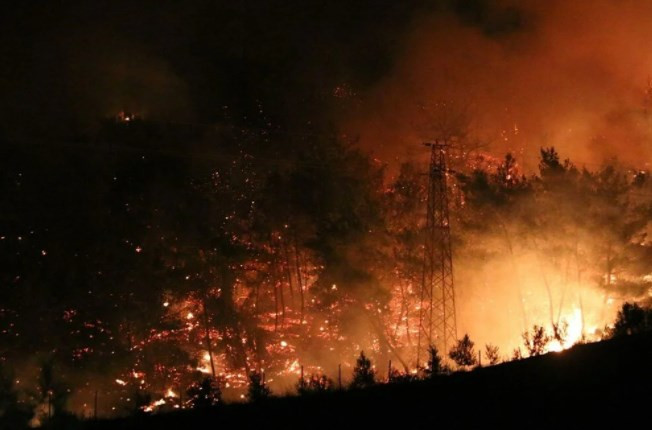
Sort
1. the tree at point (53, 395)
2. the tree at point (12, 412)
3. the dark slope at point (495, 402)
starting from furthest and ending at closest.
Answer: the dark slope at point (495, 402) < the tree at point (12, 412) < the tree at point (53, 395)

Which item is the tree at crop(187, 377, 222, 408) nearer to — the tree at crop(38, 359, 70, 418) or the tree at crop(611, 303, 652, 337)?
the tree at crop(38, 359, 70, 418)

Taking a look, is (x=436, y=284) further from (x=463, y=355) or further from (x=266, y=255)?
(x=463, y=355)

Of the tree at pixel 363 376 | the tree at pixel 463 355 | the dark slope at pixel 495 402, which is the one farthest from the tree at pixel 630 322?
the tree at pixel 363 376

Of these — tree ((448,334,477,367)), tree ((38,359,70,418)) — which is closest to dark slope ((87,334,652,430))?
tree ((38,359,70,418))

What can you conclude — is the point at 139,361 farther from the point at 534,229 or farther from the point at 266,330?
the point at 534,229

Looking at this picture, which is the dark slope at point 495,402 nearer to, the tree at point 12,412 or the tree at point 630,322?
the tree at point 12,412

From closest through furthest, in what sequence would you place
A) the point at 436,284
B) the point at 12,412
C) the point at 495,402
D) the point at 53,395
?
the point at 12,412, the point at 53,395, the point at 495,402, the point at 436,284

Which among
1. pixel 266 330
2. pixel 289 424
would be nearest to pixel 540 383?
pixel 289 424

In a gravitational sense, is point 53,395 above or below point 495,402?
above

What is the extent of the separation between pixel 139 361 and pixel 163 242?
5082 mm

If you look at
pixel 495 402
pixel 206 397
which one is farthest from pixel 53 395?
pixel 495 402

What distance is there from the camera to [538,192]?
28859 millimetres

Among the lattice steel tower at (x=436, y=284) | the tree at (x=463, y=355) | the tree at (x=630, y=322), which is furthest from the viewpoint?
the lattice steel tower at (x=436, y=284)

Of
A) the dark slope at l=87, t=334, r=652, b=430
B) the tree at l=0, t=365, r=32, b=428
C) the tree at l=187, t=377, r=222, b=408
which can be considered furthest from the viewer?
the tree at l=187, t=377, r=222, b=408
